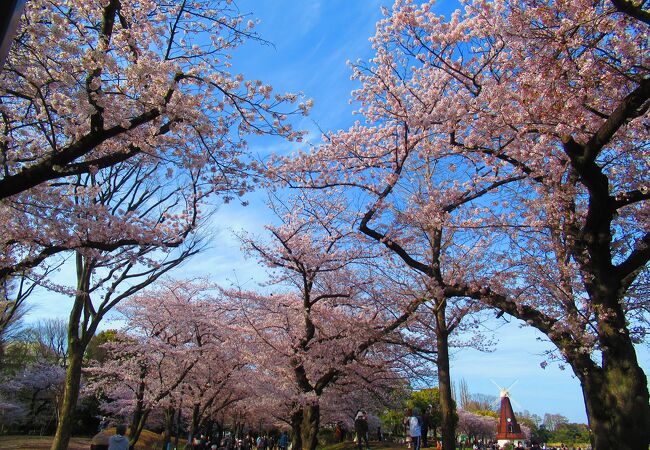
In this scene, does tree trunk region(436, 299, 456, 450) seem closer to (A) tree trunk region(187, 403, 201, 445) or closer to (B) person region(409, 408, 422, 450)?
(B) person region(409, 408, 422, 450)

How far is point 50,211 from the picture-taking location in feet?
25.9

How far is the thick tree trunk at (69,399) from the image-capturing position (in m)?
10.9

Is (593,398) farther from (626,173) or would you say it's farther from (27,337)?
(27,337)

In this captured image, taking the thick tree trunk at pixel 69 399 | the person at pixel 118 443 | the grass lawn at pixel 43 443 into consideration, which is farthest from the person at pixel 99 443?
the grass lawn at pixel 43 443

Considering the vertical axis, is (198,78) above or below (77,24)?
below

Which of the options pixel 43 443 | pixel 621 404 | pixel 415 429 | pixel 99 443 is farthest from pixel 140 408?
pixel 621 404

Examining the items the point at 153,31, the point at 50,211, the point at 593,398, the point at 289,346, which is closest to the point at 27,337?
the point at 289,346

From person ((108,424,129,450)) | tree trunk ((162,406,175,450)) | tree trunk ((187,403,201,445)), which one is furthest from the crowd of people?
person ((108,424,129,450))

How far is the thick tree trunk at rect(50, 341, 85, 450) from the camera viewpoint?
1086 cm

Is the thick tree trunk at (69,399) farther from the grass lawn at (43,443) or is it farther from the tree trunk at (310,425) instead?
the grass lawn at (43,443)

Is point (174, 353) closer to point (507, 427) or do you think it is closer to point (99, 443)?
point (99, 443)

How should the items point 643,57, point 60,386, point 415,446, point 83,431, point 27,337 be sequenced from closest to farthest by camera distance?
point 643,57
point 415,446
point 60,386
point 83,431
point 27,337

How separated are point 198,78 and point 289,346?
10711 millimetres

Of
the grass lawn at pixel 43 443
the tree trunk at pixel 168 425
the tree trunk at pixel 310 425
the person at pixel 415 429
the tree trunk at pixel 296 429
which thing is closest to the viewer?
the person at pixel 415 429
